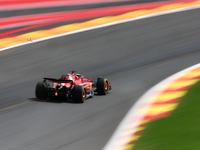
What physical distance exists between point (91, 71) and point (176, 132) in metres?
9.22

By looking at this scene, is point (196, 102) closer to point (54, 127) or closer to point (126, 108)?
point (126, 108)

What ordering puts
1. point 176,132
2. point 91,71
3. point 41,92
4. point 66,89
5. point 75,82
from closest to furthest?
point 176,132 → point 66,89 → point 41,92 → point 75,82 → point 91,71

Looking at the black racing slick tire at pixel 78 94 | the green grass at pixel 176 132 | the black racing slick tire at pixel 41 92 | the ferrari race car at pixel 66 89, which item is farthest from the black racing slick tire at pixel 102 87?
the green grass at pixel 176 132

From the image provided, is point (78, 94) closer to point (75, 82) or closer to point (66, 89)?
point (66, 89)

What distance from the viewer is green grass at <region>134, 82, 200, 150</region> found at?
555 cm

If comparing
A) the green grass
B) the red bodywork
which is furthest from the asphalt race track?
the green grass

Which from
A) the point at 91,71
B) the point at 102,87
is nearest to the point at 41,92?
the point at 102,87

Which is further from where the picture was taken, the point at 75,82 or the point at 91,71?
the point at 91,71

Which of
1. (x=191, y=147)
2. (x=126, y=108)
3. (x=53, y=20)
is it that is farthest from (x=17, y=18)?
(x=191, y=147)

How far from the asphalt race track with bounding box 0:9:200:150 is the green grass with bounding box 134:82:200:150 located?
Answer: 97 cm

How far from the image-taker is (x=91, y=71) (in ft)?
49.4

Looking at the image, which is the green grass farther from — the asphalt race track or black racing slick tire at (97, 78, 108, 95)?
black racing slick tire at (97, 78, 108, 95)

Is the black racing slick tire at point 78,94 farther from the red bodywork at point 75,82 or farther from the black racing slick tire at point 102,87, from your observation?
the black racing slick tire at point 102,87

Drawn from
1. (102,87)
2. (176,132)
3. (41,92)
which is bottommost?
(176,132)
